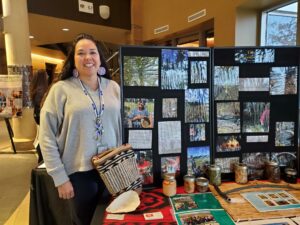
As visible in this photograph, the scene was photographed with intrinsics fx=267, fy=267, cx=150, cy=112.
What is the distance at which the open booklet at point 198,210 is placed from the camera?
3.66 ft

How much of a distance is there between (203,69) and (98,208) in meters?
0.88

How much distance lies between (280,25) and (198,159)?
84.9 inches

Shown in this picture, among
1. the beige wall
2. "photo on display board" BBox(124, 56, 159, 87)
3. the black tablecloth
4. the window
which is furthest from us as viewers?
the beige wall

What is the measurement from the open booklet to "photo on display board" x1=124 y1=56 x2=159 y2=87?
0.59 m

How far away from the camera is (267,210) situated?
47.2 inches

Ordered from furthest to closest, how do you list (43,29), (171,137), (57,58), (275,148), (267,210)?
(57,58) < (43,29) < (275,148) < (171,137) < (267,210)

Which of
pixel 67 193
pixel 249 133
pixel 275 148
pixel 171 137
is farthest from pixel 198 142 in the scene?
pixel 67 193

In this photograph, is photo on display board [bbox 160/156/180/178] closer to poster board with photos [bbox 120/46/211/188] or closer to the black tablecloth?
poster board with photos [bbox 120/46/211/188]

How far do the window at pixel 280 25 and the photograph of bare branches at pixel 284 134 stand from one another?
57.3 inches

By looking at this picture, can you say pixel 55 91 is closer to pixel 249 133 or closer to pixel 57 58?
pixel 249 133

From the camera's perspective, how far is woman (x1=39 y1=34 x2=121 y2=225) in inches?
51.3

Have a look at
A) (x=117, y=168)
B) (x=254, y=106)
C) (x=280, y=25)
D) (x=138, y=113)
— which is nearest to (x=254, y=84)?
(x=254, y=106)

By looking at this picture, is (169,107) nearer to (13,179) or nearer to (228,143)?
(228,143)

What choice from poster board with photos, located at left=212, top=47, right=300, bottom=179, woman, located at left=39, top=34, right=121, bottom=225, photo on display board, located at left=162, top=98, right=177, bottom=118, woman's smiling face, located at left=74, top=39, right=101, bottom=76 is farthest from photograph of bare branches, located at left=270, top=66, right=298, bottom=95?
woman's smiling face, located at left=74, top=39, right=101, bottom=76
